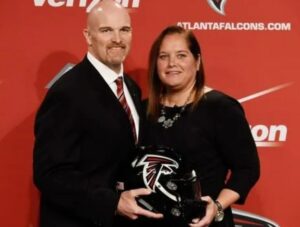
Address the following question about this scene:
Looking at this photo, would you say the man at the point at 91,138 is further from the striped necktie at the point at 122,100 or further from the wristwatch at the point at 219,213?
the wristwatch at the point at 219,213

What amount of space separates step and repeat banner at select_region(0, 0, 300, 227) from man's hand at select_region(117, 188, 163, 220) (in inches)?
27.9

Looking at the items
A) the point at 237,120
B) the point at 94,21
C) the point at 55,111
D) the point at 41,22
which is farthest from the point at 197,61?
the point at 41,22

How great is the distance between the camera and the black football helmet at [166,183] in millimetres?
1336

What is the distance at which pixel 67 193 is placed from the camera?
1.38 meters

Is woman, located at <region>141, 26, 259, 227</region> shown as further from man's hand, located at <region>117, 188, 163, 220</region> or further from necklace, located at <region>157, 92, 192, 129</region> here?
man's hand, located at <region>117, 188, 163, 220</region>

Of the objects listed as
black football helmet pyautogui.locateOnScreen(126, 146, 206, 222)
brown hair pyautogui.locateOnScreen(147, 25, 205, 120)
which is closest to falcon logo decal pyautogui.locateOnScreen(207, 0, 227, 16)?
brown hair pyautogui.locateOnScreen(147, 25, 205, 120)

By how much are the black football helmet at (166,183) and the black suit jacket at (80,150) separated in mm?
65

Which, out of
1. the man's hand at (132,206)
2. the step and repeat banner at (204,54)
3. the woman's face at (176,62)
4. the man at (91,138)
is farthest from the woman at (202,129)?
the step and repeat banner at (204,54)

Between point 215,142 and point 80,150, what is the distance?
390mm

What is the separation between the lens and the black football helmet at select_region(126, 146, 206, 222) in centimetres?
134

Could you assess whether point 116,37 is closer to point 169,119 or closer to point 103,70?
point 103,70

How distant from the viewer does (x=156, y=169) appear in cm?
135

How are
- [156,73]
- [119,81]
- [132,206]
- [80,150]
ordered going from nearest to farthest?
1. [132,206]
2. [80,150]
3. [119,81]
4. [156,73]

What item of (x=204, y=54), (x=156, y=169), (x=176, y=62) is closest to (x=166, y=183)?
(x=156, y=169)
